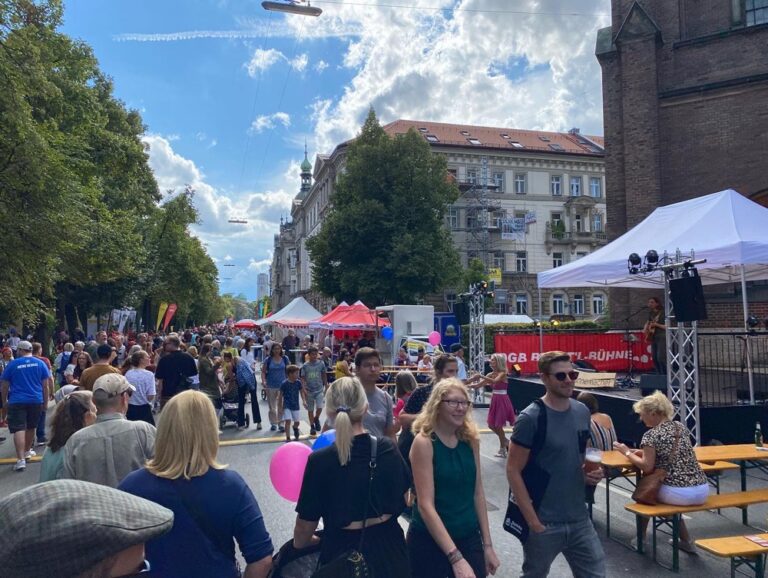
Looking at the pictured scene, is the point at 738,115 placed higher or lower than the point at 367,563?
higher

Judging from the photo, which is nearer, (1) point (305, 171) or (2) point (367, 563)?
(2) point (367, 563)

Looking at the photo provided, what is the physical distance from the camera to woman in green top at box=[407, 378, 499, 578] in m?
3.07

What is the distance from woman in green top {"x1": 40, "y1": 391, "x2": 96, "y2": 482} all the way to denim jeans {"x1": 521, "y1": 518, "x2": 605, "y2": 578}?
3.06 metres

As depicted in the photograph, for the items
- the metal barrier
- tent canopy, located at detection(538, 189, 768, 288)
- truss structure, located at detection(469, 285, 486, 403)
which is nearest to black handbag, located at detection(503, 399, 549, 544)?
tent canopy, located at detection(538, 189, 768, 288)

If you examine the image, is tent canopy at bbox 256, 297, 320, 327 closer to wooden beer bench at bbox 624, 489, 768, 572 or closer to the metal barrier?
the metal barrier

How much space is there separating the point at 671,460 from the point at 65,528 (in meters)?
5.07

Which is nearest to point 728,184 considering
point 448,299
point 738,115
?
point 738,115

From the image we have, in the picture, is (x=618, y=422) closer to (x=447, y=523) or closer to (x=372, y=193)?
(x=447, y=523)

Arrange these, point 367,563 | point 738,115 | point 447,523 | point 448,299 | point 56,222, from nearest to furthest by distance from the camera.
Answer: point 367,563
point 447,523
point 56,222
point 738,115
point 448,299

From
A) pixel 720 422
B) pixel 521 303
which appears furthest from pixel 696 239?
pixel 521 303

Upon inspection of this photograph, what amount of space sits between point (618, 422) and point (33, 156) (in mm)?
12879

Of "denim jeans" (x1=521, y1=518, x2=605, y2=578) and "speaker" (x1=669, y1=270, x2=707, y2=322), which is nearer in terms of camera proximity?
"denim jeans" (x1=521, y1=518, x2=605, y2=578)

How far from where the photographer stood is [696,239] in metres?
9.31

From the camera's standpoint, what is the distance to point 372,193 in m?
34.8
